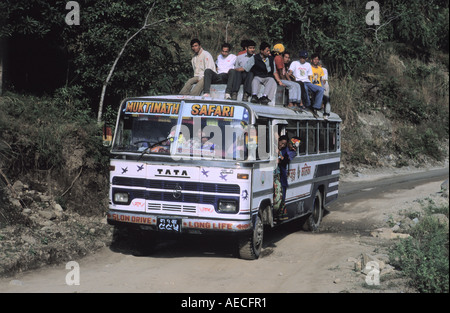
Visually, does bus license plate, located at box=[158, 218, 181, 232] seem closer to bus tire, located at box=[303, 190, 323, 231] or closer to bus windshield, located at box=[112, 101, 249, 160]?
bus windshield, located at box=[112, 101, 249, 160]

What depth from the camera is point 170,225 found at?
10.2 meters

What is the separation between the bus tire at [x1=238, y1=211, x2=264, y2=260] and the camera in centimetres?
1064

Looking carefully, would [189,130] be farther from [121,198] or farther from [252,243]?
[252,243]

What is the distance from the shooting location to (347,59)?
91.4 ft

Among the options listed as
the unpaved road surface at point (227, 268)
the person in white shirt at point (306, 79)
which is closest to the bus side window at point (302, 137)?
the person in white shirt at point (306, 79)

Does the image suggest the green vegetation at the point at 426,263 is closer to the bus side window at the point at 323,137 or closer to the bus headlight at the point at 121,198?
the bus headlight at the point at 121,198

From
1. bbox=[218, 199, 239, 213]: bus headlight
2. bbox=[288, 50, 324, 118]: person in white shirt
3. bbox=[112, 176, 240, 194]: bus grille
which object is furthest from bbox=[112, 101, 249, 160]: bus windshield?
bbox=[288, 50, 324, 118]: person in white shirt

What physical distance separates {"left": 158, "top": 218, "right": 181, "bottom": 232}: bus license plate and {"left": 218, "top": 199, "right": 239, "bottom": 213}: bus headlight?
0.69 m

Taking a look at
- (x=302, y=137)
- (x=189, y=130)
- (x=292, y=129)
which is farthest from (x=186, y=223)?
(x=302, y=137)

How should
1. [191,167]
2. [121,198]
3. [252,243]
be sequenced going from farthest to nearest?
[252,243] < [121,198] < [191,167]

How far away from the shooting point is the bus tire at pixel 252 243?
1064 cm

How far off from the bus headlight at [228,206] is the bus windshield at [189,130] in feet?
2.27

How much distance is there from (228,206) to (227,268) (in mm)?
972

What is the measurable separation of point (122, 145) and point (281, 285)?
362cm
